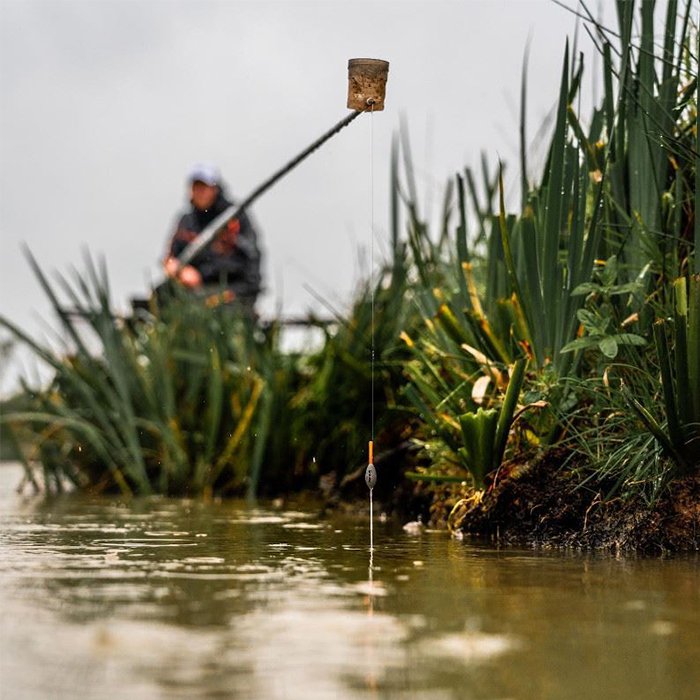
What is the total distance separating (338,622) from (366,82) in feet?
7.14

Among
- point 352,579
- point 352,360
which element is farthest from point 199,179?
point 352,579

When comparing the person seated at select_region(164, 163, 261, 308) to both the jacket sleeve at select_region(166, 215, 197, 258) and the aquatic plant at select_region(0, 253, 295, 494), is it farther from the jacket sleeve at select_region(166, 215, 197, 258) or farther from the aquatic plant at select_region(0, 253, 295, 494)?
the aquatic plant at select_region(0, 253, 295, 494)

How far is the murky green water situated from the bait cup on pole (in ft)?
4.56

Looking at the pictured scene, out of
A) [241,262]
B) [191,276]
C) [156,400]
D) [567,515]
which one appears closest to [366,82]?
[567,515]

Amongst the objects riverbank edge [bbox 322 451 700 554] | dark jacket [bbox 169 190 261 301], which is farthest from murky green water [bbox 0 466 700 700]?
dark jacket [bbox 169 190 261 301]

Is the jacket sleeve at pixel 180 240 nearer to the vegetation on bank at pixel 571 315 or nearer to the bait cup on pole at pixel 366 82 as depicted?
the vegetation on bank at pixel 571 315

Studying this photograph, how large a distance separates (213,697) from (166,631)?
0.44 m

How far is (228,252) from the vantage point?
10.4 metres

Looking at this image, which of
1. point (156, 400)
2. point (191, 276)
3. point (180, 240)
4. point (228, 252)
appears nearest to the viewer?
point (156, 400)

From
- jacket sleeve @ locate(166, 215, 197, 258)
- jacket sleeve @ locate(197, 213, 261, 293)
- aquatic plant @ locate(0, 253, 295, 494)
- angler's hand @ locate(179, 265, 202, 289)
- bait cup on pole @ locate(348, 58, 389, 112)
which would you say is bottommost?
aquatic plant @ locate(0, 253, 295, 494)

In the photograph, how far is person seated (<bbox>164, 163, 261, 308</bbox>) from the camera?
33.2 ft

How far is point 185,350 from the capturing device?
7117 mm

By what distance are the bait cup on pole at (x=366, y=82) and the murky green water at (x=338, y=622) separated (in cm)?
139

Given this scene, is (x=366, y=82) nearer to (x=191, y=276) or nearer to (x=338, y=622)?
(x=338, y=622)
